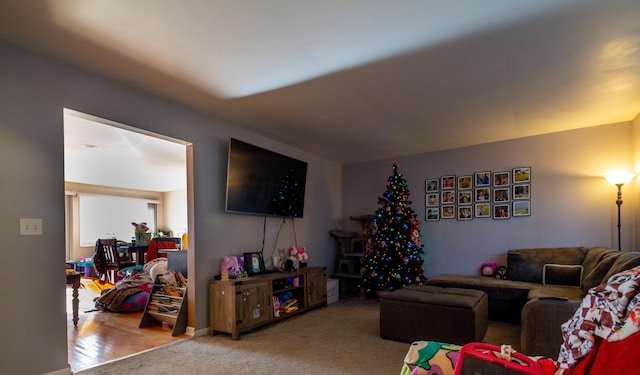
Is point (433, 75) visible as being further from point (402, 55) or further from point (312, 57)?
point (312, 57)

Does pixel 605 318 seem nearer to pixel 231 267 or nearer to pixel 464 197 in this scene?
pixel 231 267

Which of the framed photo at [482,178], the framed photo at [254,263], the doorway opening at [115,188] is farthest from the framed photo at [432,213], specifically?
the doorway opening at [115,188]

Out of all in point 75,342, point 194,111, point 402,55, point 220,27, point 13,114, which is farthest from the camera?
point 194,111

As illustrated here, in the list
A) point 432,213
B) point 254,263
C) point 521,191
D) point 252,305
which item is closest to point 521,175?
point 521,191

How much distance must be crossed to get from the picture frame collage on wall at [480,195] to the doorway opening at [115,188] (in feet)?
11.8

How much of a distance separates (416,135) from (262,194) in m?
2.12

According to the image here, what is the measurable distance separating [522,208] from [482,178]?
25.5 inches

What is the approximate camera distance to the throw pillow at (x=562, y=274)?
3.85 metres

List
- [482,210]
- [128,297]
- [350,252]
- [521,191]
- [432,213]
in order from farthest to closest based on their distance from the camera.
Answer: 1. [350,252]
2. [432,213]
3. [482,210]
4. [521,191]
5. [128,297]

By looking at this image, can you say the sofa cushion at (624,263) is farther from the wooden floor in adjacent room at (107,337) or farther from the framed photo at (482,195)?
the wooden floor in adjacent room at (107,337)

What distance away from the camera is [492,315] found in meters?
4.03

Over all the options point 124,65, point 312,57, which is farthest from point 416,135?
point 124,65

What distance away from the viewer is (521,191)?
472 cm

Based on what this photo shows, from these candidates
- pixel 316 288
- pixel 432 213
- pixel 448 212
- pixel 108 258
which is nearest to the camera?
pixel 316 288
